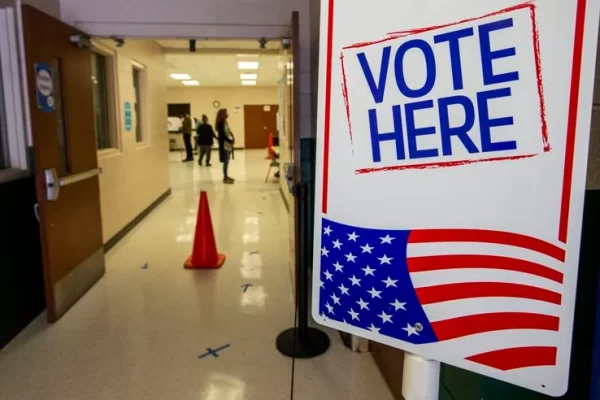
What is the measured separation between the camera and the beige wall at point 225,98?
60.3ft

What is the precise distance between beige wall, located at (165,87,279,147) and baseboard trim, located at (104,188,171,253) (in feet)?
37.0

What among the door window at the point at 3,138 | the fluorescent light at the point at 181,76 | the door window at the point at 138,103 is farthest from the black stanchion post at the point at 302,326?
the fluorescent light at the point at 181,76

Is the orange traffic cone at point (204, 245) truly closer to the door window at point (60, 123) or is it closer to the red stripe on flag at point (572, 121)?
the door window at point (60, 123)

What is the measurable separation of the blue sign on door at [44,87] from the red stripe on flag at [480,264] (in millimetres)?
2838

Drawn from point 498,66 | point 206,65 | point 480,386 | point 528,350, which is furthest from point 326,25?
point 206,65

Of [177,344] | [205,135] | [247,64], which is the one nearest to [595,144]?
[177,344]

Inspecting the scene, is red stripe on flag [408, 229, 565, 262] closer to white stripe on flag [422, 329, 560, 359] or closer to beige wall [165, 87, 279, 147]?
white stripe on flag [422, 329, 560, 359]

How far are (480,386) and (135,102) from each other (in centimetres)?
583

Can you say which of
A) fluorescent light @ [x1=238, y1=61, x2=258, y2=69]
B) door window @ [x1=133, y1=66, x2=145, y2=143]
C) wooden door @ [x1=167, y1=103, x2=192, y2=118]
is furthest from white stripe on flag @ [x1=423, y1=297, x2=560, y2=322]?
wooden door @ [x1=167, y1=103, x2=192, y2=118]

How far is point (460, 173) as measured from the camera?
28.5 inches

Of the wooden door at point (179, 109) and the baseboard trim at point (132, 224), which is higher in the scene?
the wooden door at point (179, 109)

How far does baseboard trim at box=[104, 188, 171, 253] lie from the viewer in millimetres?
4840

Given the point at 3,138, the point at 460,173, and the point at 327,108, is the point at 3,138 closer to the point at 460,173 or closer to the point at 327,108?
the point at 327,108

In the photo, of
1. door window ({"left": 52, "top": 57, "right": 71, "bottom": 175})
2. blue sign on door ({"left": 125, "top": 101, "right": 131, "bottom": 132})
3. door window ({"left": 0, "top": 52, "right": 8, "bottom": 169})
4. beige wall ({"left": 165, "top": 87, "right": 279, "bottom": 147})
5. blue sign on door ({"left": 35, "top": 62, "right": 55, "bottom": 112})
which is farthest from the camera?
beige wall ({"left": 165, "top": 87, "right": 279, "bottom": 147})
